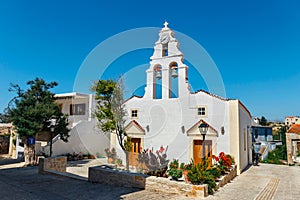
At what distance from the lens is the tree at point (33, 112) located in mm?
14195

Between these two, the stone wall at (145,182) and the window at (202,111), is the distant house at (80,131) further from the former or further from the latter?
the window at (202,111)

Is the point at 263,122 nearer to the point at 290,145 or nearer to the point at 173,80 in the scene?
the point at 290,145

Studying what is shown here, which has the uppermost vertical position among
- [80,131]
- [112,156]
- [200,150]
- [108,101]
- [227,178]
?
[108,101]

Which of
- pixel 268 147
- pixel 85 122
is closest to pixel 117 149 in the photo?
pixel 85 122

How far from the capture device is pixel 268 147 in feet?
65.4

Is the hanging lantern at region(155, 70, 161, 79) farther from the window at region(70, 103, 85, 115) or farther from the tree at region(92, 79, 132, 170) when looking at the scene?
the window at region(70, 103, 85, 115)

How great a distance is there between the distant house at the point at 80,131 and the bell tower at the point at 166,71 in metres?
5.69

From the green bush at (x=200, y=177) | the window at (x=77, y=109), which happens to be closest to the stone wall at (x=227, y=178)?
the green bush at (x=200, y=177)

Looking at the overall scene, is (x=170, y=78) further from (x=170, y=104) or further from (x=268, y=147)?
(x=268, y=147)

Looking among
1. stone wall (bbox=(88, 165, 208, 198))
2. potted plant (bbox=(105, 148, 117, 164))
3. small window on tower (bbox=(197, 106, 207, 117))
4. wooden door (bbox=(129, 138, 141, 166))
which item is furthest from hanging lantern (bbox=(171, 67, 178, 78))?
stone wall (bbox=(88, 165, 208, 198))

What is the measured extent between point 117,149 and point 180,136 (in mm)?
5056

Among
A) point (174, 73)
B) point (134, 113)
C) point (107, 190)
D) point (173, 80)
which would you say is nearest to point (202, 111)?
point (173, 80)

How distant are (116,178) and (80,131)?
10.6 meters

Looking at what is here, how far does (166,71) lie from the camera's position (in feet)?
46.9
